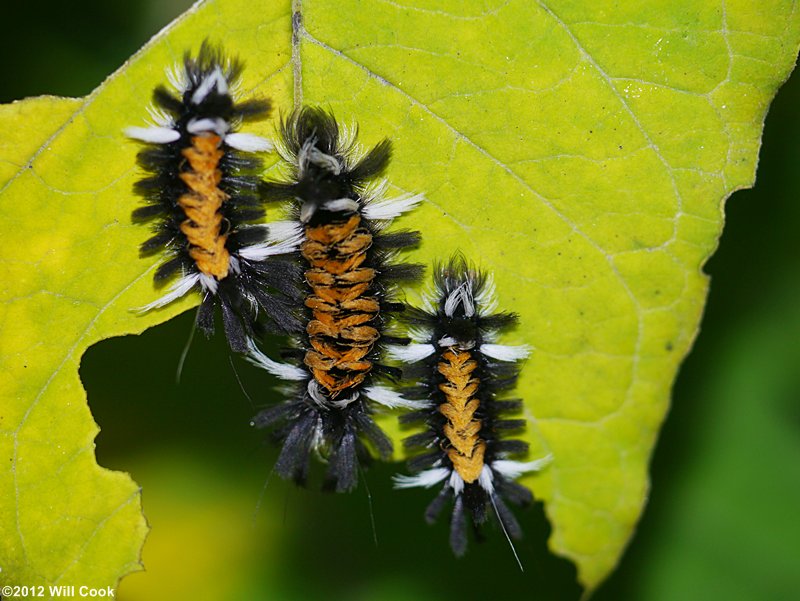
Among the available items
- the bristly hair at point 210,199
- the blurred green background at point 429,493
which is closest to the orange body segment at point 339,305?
the bristly hair at point 210,199

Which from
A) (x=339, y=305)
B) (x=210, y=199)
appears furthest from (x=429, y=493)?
(x=210, y=199)

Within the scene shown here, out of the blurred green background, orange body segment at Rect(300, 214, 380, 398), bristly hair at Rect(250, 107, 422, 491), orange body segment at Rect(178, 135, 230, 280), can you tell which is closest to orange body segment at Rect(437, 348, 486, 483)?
bristly hair at Rect(250, 107, 422, 491)

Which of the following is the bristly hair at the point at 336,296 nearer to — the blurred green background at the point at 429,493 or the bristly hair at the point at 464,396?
the bristly hair at the point at 464,396

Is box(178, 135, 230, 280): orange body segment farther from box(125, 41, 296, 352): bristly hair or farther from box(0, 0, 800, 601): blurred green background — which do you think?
box(0, 0, 800, 601): blurred green background

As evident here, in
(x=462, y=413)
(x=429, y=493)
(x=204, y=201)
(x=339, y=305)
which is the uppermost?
(x=204, y=201)

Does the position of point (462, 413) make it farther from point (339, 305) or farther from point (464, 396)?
point (339, 305)
